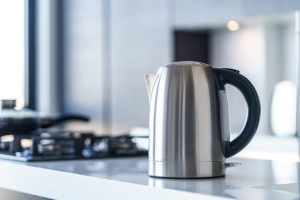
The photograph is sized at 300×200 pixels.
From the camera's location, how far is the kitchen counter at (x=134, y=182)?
0.83m

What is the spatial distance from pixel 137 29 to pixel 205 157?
9.50ft

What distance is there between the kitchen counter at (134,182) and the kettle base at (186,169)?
19 mm

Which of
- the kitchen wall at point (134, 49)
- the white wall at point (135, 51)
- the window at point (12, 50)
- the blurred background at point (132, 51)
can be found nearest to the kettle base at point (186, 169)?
the blurred background at point (132, 51)

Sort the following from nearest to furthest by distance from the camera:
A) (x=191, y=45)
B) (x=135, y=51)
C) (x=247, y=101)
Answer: (x=247, y=101)
(x=191, y=45)
(x=135, y=51)

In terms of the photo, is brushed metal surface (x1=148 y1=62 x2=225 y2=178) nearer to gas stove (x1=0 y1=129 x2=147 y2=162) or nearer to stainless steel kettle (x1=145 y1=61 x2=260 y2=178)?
stainless steel kettle (x1=145 y1=61 x2=260 y2=178)

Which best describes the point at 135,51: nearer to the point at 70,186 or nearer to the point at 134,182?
the point at 70,186

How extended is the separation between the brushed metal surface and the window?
3607 mm

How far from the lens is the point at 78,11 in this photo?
4.38 m

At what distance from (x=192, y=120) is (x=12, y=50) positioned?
381 cm

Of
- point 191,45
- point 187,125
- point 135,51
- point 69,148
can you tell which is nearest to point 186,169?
point 187,125

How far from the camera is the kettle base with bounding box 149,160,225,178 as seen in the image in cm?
99

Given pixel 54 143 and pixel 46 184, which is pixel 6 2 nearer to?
pixel 54 143

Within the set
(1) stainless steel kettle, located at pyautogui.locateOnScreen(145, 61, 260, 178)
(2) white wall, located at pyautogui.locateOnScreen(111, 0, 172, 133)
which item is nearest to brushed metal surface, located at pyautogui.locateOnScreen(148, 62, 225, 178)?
(1) stainless steel kettle, located at pyautogui.locateOnScreen(145, 61, 260, 178)

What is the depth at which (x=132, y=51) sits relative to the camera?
3873 mm
